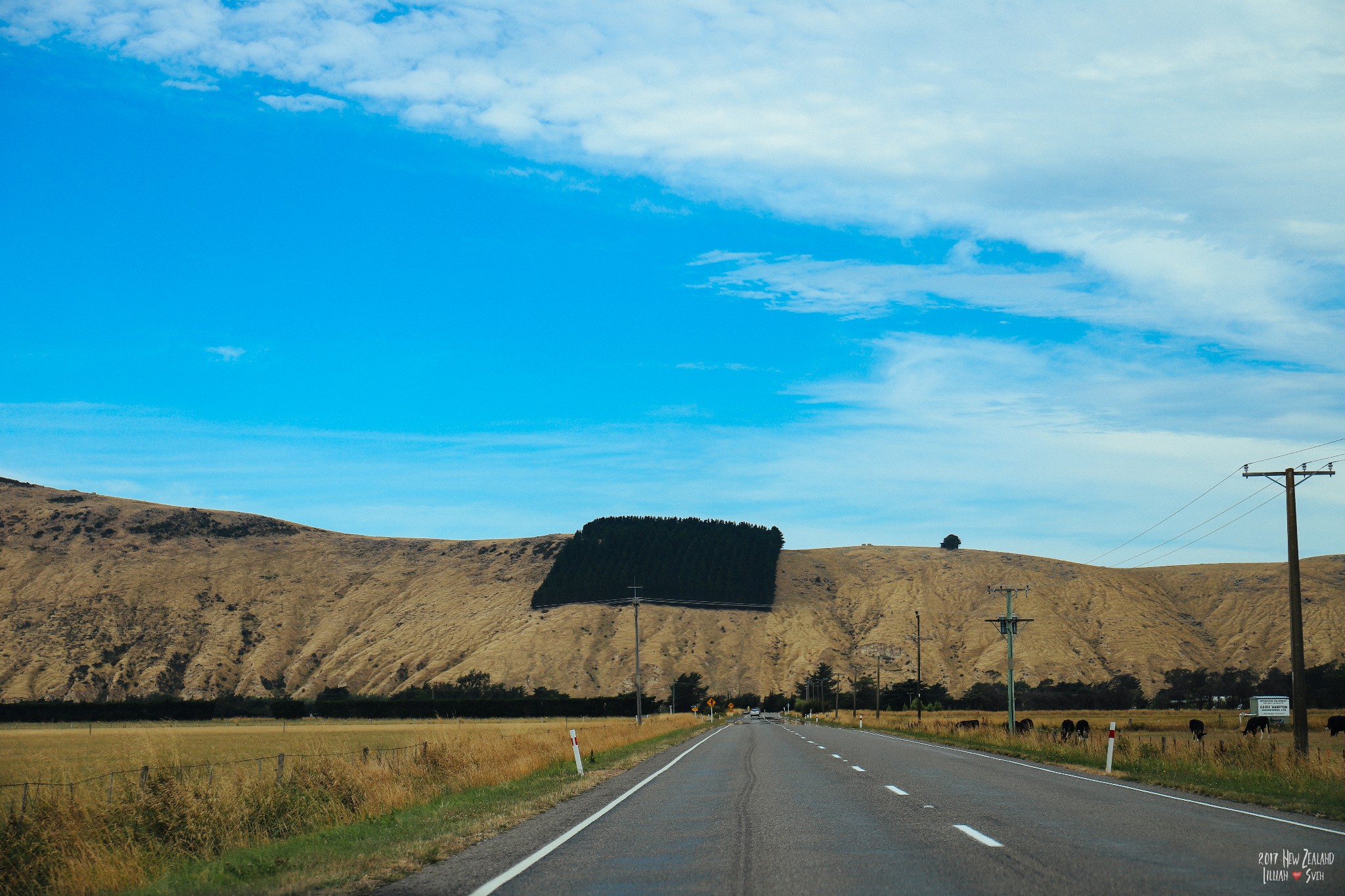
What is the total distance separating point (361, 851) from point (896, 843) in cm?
581

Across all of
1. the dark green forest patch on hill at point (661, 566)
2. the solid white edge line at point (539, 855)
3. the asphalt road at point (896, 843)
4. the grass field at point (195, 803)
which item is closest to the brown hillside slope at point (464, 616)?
the dark green forest patch on hill at point (661, 566)

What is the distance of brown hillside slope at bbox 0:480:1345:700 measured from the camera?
133750mm

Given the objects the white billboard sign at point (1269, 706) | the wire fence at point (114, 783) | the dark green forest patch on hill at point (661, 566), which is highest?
the dark green forest patch on hill at point (661, 566)

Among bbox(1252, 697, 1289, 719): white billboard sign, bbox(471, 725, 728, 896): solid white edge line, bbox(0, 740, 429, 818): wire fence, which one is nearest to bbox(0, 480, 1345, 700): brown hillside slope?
bbox(1252, 697, 1289, 719): white billboard sign

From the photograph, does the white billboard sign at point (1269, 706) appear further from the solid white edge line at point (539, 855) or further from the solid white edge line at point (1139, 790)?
the solid white edge line at point (539, 855)

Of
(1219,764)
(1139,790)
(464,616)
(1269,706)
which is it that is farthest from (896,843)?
(464,616)

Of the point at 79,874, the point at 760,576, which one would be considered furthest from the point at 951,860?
the point at 760,576

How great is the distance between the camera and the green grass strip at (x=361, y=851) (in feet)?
32.3

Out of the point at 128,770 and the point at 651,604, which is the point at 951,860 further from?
the point at 651,604

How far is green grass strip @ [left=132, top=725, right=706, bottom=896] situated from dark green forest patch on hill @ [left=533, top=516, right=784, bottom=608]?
13831 cm

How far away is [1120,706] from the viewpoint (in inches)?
4929

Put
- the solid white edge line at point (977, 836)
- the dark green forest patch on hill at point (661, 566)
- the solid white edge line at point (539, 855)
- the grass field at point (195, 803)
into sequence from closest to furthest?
1. the solid white edge line at point (539, 855)
2. the solid white edge line at point (977, 836)
3. the grass field at point (195, 803)
4. the dark green forest patch on hill at point (661, 566)

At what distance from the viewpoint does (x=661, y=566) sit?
174m

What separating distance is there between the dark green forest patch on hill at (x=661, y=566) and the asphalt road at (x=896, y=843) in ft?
454
